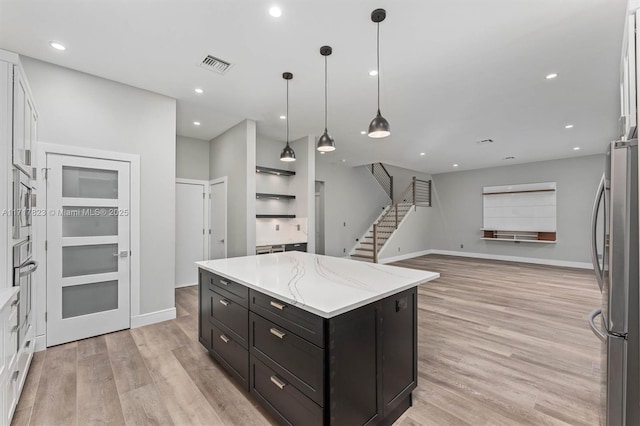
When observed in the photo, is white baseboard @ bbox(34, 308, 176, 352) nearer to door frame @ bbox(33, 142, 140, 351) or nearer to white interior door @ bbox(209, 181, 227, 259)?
door frame @ bbox(33, 142, 140, 351)

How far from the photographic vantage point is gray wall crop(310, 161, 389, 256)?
8.12 m

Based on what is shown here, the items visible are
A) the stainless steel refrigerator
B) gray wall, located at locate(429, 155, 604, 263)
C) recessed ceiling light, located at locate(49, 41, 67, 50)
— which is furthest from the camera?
gray wall, located at locate(429, 155, 604, 263)

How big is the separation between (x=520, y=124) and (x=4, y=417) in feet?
23.2

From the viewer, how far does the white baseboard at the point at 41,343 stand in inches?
115

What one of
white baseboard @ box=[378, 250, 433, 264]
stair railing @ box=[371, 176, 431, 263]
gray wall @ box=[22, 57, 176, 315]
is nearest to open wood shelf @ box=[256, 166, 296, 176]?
gray wall @ box=[22, 57, 176, 315]

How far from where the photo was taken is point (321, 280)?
2.13 metres

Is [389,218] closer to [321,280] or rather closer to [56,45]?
[321,280]

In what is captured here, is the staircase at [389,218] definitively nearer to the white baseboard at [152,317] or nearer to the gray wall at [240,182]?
the gray wall at [240,182]

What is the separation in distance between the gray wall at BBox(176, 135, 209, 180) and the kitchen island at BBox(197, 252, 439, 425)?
379 centimetres

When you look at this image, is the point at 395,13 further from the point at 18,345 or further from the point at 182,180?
the point at 182,180

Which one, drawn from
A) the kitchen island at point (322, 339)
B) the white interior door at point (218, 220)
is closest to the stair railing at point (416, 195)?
the white interior door at point (218, 220)

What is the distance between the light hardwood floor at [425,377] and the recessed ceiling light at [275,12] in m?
3.12

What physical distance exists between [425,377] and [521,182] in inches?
328

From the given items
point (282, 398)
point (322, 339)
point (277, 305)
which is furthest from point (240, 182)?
point (322, 339)
